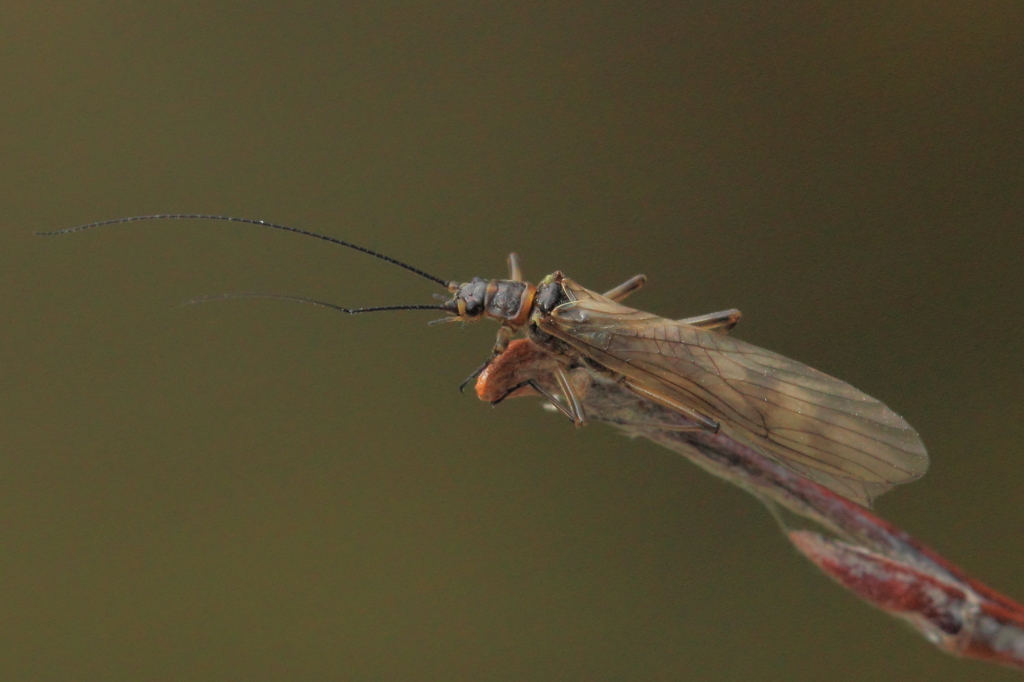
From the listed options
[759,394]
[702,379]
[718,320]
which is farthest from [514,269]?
[759,394]

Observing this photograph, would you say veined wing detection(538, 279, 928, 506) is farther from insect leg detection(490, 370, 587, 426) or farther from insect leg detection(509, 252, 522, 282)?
insect leg detection(509, 252, 522, 282)

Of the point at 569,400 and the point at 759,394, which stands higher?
the point at 569,400

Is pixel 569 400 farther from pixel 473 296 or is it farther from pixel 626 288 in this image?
pixel 626 288

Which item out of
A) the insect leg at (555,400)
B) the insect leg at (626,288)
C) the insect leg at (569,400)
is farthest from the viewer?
the insect leg at (626,288)

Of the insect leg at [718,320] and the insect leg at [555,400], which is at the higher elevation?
the insect leg at [718,320]

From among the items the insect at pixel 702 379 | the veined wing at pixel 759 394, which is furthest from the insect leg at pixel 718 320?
the veined wing at pixel 759 394

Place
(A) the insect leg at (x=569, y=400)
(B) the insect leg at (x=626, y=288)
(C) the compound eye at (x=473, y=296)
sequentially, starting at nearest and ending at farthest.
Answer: (A) the insect leg at (x=569, y=400) → (C) the compound eye at (x=473, y=296) → (B) the insect leg at (x=626, y=288)

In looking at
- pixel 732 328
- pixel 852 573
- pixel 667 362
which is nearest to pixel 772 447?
pixel 667 362

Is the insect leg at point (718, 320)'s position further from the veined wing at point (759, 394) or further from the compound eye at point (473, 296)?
the compound eye at point (473, 296)

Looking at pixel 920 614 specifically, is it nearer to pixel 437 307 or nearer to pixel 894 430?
pixel 894 430
